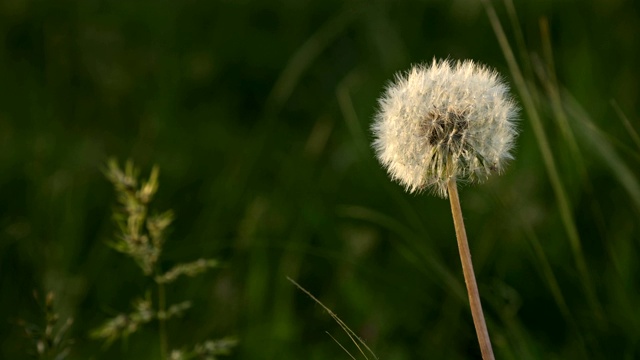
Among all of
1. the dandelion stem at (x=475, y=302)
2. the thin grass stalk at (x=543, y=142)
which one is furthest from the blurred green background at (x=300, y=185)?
the dandelion stem at (x=475, y=302)

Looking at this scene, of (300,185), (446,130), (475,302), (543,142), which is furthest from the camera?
(300,185)

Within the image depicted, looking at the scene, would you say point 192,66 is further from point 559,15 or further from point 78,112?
point 559,15

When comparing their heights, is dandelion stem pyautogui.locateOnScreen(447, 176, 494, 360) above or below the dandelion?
below

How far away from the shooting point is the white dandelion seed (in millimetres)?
1214

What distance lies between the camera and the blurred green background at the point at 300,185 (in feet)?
7.47

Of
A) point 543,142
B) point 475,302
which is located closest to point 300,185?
point 543,142

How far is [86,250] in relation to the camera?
2965mm

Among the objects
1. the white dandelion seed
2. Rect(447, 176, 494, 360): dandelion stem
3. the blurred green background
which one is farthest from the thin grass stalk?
Rect(447, 176, 494, 360): dandelion stem

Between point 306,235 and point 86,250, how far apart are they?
75 centimetres

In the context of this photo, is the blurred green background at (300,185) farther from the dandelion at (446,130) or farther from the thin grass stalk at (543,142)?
the dandelion at (446,130)

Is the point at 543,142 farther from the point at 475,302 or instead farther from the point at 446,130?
the point at 475,302

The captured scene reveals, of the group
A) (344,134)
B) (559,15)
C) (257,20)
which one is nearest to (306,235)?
(344,134)

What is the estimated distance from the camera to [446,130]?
4.05 ft

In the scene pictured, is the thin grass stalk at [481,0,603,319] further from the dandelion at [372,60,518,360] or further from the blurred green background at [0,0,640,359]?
the dandelion at [372,60,518,360]
